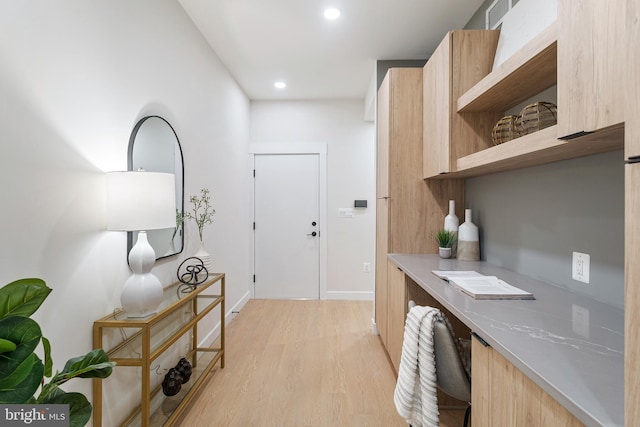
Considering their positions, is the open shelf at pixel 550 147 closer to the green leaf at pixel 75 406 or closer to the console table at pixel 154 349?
the green leaf at pixel 75 406

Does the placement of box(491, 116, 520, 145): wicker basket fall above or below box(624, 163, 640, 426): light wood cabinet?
above

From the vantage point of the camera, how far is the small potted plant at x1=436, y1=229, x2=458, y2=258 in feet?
7.45

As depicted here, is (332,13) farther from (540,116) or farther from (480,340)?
(480,340)

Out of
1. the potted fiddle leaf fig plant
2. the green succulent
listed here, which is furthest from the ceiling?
the potted fiddle leaf fig plant

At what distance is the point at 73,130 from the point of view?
1.31m

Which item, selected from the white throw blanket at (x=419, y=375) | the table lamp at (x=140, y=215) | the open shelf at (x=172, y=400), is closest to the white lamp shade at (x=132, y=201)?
the table lamp at (x=140, y=215)

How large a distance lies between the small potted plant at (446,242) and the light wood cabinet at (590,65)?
4.47 ft

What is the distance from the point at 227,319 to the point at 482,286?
266 centimetres

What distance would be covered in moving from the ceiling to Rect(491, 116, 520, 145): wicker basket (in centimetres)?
117

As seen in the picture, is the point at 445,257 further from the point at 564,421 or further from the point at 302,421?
the point at 564,421

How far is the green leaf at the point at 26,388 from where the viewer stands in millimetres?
643

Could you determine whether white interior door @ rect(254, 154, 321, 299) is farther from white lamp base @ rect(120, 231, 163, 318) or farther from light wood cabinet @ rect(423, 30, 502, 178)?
white lamp base @ rect(120, 231, 163, 318)

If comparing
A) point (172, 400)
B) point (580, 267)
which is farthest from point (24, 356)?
point (580, 267)

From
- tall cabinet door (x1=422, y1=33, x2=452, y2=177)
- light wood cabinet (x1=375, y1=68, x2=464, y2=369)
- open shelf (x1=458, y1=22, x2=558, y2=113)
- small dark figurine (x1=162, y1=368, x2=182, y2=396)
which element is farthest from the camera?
light wood cabinet (x1=375, y1=68, x2=464, y2=369)
